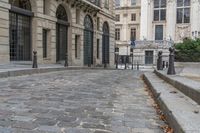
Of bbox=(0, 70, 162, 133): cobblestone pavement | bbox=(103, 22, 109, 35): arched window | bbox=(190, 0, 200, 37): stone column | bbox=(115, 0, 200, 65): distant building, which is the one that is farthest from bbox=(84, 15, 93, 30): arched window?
bbox=(190, 0, 200, 37): stone column

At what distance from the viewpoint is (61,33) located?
75.4 feet

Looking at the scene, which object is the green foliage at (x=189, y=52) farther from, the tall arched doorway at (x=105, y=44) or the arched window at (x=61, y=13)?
the tall arched doorway at (x=105, y=44)

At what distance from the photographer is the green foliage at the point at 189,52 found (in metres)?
21.2

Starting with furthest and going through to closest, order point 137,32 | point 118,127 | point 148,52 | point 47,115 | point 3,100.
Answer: point 137,32 < point 148,52 < point 3,100 < point 47,115 < point 118,127

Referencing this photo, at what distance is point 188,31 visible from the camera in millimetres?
61562

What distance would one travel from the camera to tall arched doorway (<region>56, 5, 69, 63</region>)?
73.6 ft

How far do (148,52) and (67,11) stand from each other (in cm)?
3769

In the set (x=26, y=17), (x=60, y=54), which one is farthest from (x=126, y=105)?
(x=60, y=54)

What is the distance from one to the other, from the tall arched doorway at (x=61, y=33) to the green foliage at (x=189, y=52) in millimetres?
8324

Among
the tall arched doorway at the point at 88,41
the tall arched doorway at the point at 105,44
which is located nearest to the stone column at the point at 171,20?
the tall arched doorway at the point at 105,44

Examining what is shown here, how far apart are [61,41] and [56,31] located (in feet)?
4.18

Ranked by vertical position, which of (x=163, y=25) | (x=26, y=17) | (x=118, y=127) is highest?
(x=163, y=25)

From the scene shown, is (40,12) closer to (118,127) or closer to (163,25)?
(118,127)

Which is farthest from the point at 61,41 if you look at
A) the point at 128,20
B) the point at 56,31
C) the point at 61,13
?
the point at 128,20
